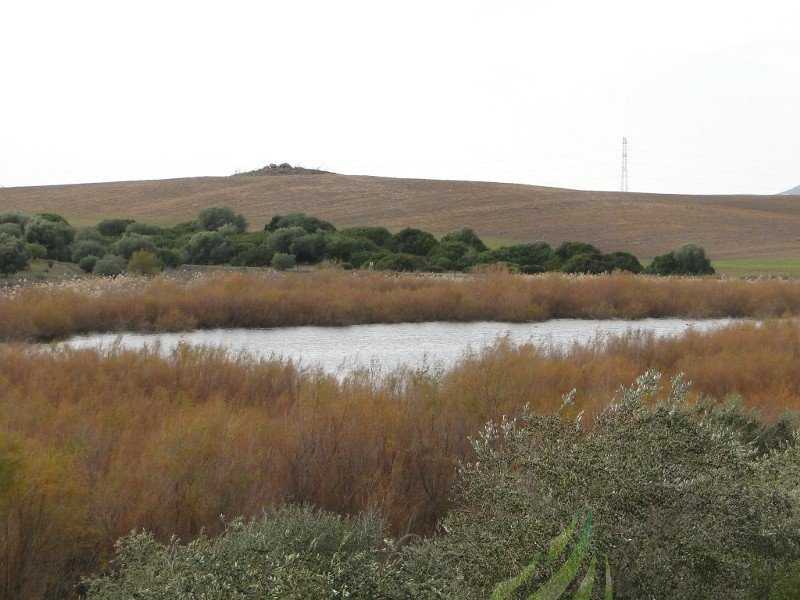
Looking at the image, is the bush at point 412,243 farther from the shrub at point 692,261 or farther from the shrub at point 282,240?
the shrub at point 692,261

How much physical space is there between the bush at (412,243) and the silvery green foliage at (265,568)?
33.5 m

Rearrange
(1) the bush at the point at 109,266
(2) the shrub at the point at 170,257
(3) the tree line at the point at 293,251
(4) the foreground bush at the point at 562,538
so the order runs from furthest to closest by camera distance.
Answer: (2) the shrub at the point at 170,257
(3) the tree line at the point at 293,251
(1) the bush at the point at 109,266
(4) the foreground bush at the point at 562,538

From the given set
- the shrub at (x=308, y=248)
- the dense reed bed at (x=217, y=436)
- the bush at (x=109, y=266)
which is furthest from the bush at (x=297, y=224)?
the dense reed bed at (x=217, y=436)

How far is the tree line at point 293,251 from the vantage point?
1249 inches

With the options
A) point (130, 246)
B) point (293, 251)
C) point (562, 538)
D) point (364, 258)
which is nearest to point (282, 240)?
point (293, 251)

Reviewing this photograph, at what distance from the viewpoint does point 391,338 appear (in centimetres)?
2028

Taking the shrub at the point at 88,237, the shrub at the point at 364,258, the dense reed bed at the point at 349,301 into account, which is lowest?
the dense reed bed at the point at 349,301

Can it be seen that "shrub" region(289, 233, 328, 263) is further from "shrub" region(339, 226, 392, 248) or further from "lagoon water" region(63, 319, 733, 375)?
"lagoon water" region(63, 319, 733, 375)

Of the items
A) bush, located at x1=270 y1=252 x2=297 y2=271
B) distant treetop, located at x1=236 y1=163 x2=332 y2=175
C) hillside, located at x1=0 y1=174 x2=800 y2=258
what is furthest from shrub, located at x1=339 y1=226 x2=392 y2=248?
distant treetop, located at x1=236 y1=163 x2=332 y2=175

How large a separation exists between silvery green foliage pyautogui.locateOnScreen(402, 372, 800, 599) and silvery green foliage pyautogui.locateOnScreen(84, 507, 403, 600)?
0.36 meters

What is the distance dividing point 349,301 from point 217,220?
26.5 meters

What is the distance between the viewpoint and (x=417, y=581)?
4.58m

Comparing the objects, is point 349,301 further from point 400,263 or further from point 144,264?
point 400,263

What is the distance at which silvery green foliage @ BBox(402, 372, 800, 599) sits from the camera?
449 centimetres
